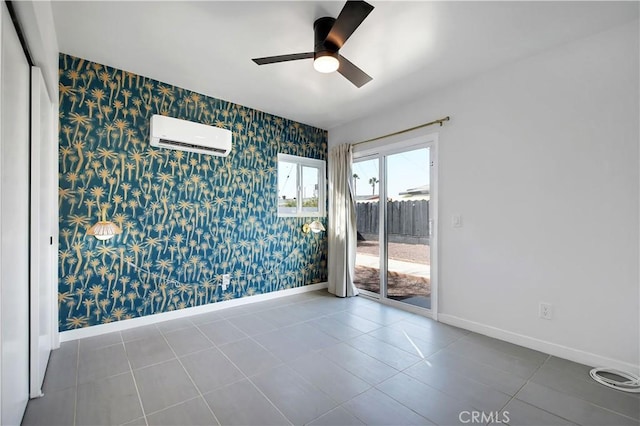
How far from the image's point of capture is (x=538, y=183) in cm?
255

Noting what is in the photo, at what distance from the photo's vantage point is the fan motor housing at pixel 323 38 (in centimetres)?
205

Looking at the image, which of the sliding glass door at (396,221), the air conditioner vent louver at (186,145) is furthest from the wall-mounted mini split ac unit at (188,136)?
the sliding glass door at (396,221)

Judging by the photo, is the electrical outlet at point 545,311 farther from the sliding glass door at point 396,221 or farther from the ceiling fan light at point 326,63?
the ceiling fan light at point 326,63

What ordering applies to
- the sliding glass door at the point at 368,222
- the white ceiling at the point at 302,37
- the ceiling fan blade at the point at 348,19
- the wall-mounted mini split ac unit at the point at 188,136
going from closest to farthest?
the ceiling fan blade at the point at 348,19 < the white ceiling at the point at 302,37 < the wall-mounted mini split ac unit at the point at 188,136 < the sliding glass door at the point at 368,222

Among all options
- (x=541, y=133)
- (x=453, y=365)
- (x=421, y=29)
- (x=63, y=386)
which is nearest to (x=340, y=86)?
(x=421, y=29)

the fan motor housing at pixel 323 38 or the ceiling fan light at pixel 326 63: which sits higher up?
the fan motor housing at pixel 323 38

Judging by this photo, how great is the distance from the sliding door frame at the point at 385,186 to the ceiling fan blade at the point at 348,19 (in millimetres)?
1798

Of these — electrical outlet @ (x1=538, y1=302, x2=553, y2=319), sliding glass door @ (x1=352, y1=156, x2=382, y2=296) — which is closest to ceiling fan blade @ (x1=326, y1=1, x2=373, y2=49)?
sliding glass door @ (x1=352, y1=156, x2=382, y2=296)

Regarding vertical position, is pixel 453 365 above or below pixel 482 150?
below

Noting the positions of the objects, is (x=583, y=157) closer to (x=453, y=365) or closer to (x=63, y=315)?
(x=453, y=365)

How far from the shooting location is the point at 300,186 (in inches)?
174

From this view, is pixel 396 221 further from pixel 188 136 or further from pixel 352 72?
pixel 188 136

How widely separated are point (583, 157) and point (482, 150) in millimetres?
770

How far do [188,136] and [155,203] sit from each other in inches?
30.7
